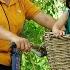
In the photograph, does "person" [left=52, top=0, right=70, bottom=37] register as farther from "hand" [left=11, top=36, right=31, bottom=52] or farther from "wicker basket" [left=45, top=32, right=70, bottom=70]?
"hand" [left=11, top=36, right=31, bottom=52]

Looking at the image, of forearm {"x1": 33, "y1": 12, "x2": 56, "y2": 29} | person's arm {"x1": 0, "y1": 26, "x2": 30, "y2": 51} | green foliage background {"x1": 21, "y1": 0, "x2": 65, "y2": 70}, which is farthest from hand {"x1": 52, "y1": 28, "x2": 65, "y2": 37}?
green foliage background {"x1": 21, "y1": 0, "x2": 65, "y2": 70}

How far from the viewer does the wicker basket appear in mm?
3262

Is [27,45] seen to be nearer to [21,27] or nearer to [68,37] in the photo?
[68,37]

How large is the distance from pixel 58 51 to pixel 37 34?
11.5 ft

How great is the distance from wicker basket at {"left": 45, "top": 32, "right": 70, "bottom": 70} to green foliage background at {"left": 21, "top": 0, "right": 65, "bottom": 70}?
2.97 meters

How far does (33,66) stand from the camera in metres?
6.38

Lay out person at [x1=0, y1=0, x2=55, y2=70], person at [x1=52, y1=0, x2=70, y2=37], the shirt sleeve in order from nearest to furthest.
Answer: person at [x1=0, y1=0, x2=55, y2=70] < person at [x1=52, y1=0, x2=70, y2=37] < the shirt sleeve

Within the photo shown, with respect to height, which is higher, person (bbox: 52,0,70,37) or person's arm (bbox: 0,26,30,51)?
person (bbox: 52,0,70,37)

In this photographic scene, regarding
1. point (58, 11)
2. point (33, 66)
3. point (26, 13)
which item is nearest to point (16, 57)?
point (26, 13)

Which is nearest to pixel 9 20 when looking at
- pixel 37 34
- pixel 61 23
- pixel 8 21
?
pixel 8 21

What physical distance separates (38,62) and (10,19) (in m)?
3.06

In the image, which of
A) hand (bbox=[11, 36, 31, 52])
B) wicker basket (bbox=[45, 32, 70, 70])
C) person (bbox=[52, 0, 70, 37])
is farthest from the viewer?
person (bbox=[52, 0, 70, 37])

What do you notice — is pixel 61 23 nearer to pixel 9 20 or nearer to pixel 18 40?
pixel 9 20

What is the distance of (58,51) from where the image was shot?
3301 millimetres
